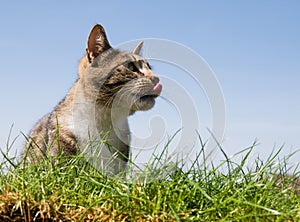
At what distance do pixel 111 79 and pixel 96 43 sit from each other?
0.42 metres

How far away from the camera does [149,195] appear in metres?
2.45

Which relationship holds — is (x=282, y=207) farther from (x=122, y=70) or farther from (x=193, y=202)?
(x=122, y=70)

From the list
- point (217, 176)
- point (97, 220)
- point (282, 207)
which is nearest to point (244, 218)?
point (282, 207)

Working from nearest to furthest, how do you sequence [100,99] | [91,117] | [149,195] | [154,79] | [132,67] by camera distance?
1. [149,195]
2. [91,117]
3. [100,99]
4. [154,79]
5. [132,67]

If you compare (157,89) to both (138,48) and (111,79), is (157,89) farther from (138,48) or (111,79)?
(138,48)

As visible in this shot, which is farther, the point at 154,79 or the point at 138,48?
the point at 138,48

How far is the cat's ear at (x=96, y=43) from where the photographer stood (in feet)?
14.1

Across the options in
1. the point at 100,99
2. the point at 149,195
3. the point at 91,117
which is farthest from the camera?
the point at 100,99

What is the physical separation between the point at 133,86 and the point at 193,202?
2264 mm

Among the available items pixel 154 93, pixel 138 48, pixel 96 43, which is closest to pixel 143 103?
pixel 154 93

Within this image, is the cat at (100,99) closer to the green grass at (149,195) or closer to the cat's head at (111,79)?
the cat's head at (111,79)

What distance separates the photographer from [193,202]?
2406 mm

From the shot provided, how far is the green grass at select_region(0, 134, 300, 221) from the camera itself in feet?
7.40

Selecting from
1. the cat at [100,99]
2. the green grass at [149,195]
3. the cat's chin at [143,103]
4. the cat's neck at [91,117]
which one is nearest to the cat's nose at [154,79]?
the cat at [100,99]
